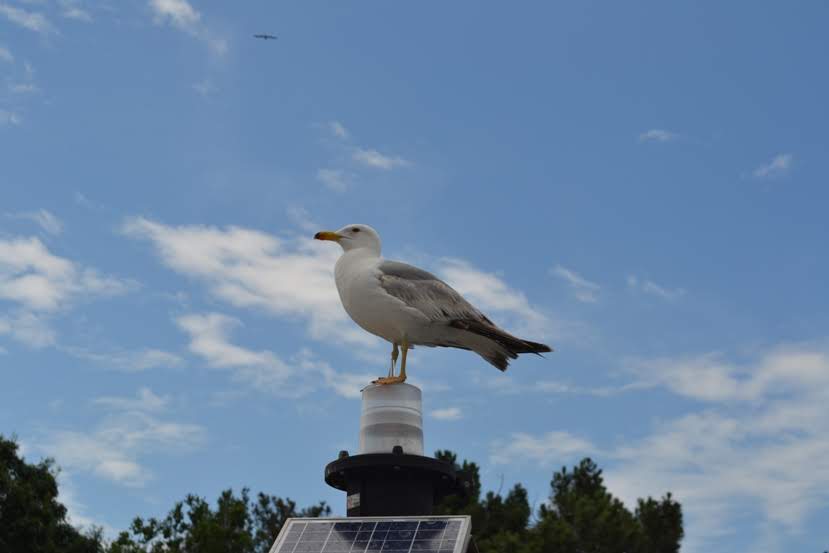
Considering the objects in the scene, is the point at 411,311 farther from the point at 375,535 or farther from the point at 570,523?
the point at 570,523

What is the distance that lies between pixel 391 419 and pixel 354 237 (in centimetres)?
211

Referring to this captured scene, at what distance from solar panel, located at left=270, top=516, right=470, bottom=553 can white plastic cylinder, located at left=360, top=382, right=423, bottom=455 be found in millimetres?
A: 868

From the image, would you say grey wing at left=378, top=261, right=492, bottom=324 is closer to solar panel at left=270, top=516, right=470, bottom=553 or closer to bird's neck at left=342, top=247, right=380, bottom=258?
bird's neck at left=342, top=247, right=380, bottom=258

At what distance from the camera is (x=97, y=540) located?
1230 inches

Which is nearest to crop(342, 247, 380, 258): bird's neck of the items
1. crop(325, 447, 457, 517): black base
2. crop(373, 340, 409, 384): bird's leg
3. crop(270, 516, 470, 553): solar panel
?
crop(373, 340, 409, 384): bird's leg

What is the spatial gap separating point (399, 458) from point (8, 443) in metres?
25.0

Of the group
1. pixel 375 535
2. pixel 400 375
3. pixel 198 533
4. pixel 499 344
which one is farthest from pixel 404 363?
pixel 198 533

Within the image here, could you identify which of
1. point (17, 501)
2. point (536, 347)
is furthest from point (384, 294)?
point (17, 501)

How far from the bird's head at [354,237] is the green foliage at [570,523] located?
20104 mm

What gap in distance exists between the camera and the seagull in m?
9.60

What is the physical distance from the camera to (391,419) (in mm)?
8727

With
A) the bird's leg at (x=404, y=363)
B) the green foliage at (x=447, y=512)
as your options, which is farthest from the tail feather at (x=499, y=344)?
the green foliage at (x=447, y=512)

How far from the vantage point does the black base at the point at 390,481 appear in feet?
27.5

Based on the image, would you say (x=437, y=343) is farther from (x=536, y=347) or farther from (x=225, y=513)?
(x=225, y=513)
